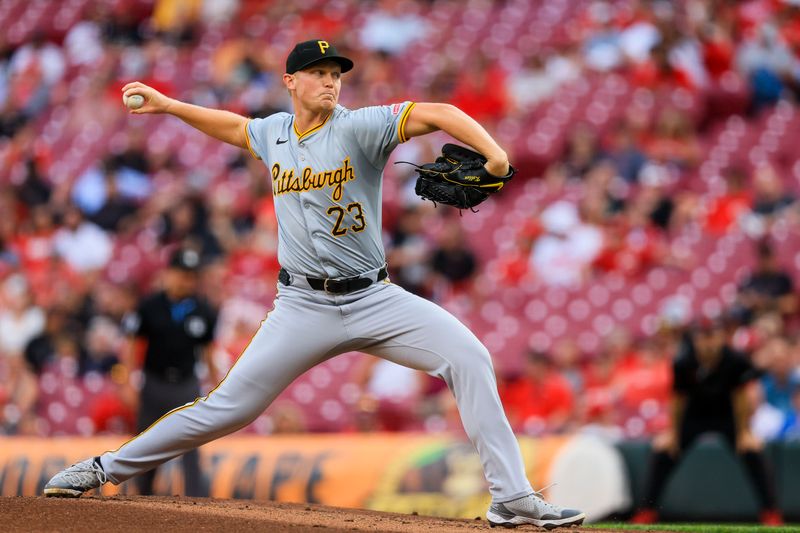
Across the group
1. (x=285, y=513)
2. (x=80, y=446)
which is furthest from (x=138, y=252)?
(x=285, y=513)

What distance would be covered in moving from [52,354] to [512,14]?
649 centimetres

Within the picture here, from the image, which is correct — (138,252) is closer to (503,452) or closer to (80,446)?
(80,446)

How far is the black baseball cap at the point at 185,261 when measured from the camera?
7.91 metres

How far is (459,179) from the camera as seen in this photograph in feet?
15.4

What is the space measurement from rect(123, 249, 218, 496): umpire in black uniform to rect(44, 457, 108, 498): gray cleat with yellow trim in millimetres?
2440

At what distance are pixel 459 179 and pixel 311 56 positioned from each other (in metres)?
0.78

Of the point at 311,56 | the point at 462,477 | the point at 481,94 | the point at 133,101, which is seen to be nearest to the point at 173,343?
the point at 462,477

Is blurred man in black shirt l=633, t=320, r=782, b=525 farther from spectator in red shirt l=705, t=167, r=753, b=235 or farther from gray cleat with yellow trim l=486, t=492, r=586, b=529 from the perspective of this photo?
gray cleat with yellow trim l=486, t=492, r=586, b=529

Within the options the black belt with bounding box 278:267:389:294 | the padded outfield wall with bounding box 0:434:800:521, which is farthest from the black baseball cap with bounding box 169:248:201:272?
the black belt with bounding box 278:267:389:294

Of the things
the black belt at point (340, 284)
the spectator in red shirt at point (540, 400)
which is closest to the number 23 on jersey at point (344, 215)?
the black belt at point (340, 284)

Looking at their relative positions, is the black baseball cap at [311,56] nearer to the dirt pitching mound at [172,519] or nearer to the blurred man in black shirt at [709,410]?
the dirt pitching mound at [172,519]

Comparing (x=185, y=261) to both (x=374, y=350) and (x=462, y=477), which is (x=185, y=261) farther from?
(x=374, y=350)

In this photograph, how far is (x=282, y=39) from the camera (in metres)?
14.9

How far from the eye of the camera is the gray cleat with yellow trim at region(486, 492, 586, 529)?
15.9 ft
